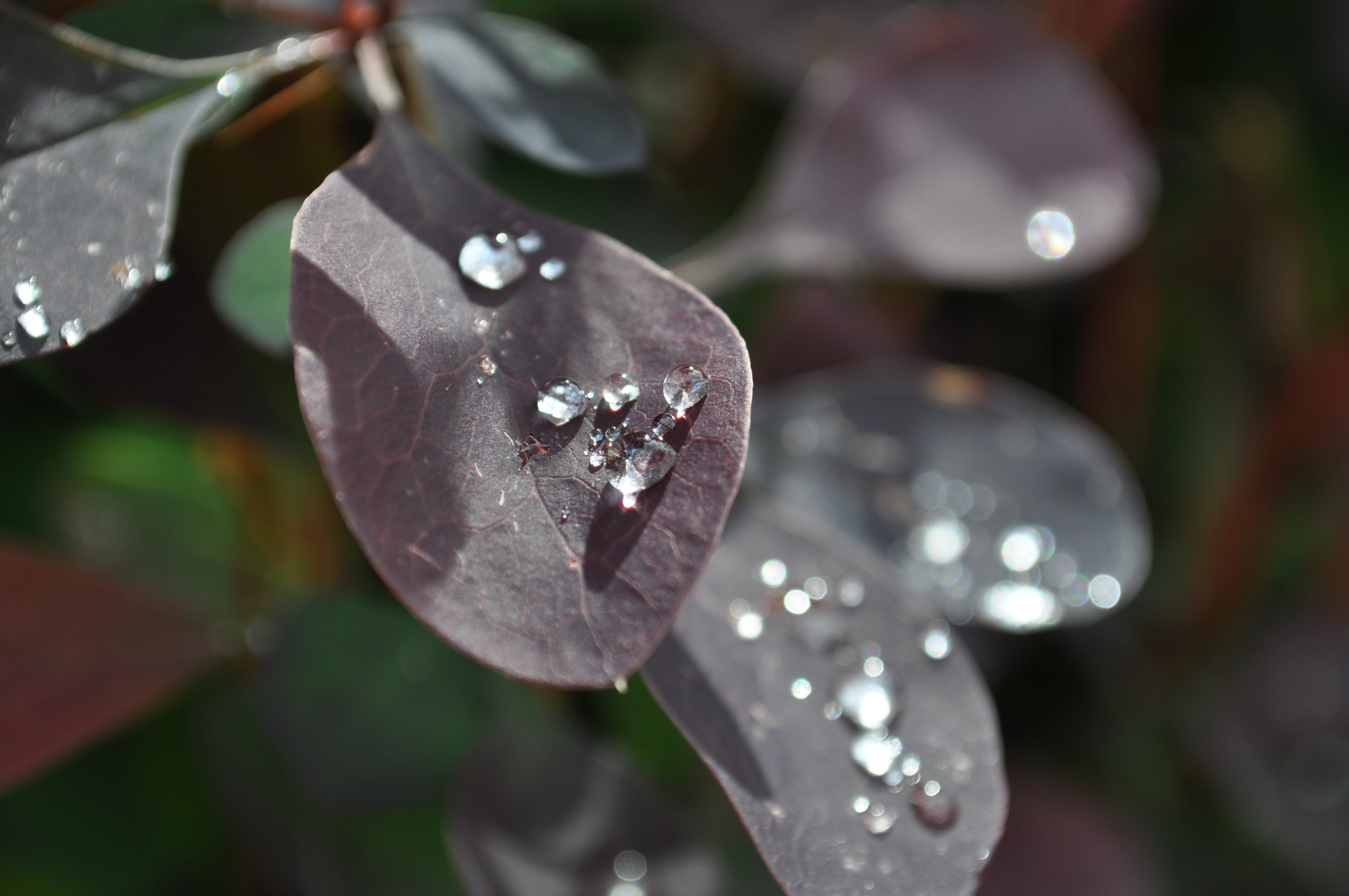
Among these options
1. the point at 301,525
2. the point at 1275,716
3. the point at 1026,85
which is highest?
the point at 1026,85

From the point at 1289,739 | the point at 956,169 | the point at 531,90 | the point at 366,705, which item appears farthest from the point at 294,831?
the point at 1289,739

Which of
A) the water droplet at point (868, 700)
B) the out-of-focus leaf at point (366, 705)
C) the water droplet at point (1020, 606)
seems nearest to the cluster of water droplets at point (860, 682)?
the water droplet at point (868, 700)

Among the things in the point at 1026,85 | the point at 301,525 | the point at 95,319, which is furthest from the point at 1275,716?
the point at 95,319

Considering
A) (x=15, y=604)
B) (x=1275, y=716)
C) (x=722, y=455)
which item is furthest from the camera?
(x=1275, y=716)

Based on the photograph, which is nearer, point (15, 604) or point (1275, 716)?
point (15, 604)

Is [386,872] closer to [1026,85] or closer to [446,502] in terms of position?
[446,502]

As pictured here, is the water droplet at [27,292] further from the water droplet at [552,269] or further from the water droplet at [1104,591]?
the water droplet at [1104,591]

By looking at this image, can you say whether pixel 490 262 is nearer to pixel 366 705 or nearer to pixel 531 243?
pixel 531 243

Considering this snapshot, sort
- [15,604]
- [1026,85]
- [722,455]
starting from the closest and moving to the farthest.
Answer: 1. [722,455]
2. [15,604]
3. [1026,85]
